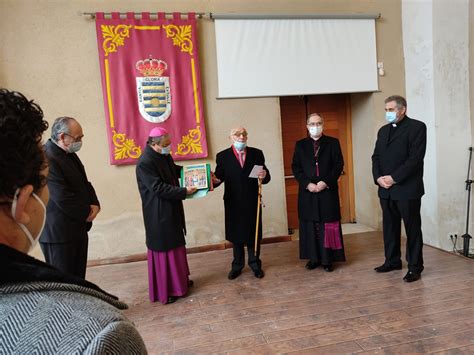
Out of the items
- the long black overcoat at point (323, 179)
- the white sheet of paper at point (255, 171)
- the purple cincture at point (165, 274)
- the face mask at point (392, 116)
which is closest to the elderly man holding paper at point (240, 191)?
the white sheet of paper at point (255, 171)

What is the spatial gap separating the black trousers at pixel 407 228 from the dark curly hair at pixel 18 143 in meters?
3.18

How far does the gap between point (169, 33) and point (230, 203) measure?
229cm

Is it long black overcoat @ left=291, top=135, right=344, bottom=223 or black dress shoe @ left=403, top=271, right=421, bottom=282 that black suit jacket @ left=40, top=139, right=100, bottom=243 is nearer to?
long black overcoat @ left=291, top=135, right=344, bottom=223

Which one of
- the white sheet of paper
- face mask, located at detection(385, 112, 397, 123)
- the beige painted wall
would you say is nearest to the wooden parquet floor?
the beige painted wall

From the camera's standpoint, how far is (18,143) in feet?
1.83

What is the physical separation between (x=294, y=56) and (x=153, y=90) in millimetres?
1857

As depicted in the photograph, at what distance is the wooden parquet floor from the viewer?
226 centimetres

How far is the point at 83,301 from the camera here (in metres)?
0.55

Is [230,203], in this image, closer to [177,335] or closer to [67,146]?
[177,335]

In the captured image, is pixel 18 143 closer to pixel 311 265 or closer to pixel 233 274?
pixel 233 274

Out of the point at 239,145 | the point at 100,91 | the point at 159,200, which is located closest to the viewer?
the point at 159,200

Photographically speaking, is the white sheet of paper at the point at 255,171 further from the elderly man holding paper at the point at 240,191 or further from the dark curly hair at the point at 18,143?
the dark curly hair at the point at 18,143

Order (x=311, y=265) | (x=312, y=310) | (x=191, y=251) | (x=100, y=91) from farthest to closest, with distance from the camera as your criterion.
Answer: (x=191, y=251) → (x=100, y=91) → (x=311, y=265) → (x=312, y=310)

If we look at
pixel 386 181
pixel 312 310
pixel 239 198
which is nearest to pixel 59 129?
pixel 239 198
